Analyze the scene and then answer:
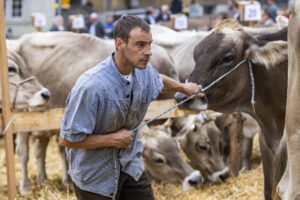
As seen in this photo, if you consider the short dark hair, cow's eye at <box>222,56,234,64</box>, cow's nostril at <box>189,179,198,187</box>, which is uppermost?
the short dark hair

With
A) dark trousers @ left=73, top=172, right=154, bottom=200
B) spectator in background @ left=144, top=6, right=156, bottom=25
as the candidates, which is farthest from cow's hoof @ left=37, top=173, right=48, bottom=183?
spectator in background @ left=144, top=6, right=156, bottom=25

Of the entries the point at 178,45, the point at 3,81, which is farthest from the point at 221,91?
the point at 178,45

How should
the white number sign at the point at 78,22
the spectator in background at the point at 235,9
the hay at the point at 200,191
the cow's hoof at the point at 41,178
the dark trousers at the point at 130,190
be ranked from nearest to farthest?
the dark trousers at the point at 130,190 < the hay at the point at 200,191 < the cow's hoof at the point at 41,178 < the white number sign at the point at 78,22 < the spectator in background at the point at 235,9

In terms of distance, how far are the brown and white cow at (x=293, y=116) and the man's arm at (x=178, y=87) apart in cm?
115

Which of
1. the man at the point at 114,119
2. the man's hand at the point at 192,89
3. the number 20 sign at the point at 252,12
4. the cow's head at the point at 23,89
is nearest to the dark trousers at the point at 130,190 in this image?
the man at the point at 114,119

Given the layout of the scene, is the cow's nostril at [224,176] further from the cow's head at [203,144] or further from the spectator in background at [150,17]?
the spectator in background at [150,17]

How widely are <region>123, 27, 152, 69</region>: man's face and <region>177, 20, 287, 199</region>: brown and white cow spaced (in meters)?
1.25

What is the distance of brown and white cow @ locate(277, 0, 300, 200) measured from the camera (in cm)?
227

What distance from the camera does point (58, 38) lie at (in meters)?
6.63

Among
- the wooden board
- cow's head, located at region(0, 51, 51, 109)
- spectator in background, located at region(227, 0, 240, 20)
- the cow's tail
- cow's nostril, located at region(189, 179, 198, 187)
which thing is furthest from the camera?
spectator in background, located at region(227, 0, 240, 20)

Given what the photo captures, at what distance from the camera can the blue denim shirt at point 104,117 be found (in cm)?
279

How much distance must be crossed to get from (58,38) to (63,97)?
94 cm

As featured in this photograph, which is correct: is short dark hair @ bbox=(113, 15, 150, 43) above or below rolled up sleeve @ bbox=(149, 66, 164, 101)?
above

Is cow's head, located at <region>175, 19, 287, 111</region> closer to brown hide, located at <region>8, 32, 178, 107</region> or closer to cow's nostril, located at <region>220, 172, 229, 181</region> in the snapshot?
cow's nostril, located at <region>220, 172, 229, 181</region>
